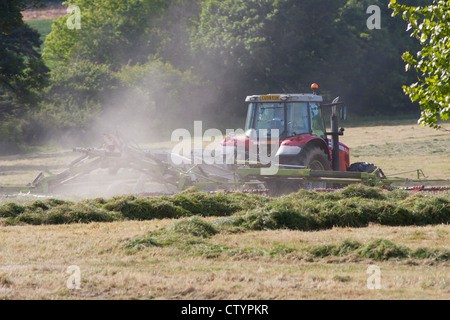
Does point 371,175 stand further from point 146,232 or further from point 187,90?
point 187,90

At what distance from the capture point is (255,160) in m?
14.6

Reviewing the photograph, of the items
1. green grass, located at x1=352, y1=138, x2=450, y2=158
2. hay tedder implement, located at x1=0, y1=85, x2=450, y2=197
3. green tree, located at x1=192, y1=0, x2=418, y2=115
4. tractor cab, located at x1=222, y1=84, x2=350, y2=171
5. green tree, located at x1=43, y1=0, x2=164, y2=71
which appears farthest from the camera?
green tree, located at x1=43, y1=0, x2=164, y2=71

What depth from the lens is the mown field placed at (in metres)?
6.23

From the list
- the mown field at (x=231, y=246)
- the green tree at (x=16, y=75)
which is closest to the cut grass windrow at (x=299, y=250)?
the mown field at (x=231, y=246)

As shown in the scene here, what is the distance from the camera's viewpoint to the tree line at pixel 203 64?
41.3m

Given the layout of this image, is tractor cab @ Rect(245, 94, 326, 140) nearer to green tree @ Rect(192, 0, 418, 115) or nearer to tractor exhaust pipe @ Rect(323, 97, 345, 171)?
tractor exhaust pipe @ Rect(323, 97, 345, 171)

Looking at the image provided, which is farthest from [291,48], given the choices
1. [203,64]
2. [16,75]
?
[16,75]

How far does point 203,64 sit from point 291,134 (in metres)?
37.4

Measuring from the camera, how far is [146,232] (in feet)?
30.7

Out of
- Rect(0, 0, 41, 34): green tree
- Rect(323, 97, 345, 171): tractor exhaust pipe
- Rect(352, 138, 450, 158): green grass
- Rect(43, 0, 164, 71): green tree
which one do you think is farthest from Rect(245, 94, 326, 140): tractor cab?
Rect(43, 0, 164, 71): green tree

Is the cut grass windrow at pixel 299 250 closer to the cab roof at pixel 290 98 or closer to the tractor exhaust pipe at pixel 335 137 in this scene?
the tractor exhaust pipe at pixel 335 137

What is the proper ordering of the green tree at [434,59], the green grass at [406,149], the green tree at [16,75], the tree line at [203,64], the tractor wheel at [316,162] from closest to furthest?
1. the green tree at [434,59]
2. the tractor wheel at [316,162]
3. the green tree at [16,75]
4. the green grass at [406,149]
5. the tree line at [203,64]

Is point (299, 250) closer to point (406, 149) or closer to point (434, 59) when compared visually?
point (434, 59)

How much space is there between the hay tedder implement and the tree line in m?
23.1
